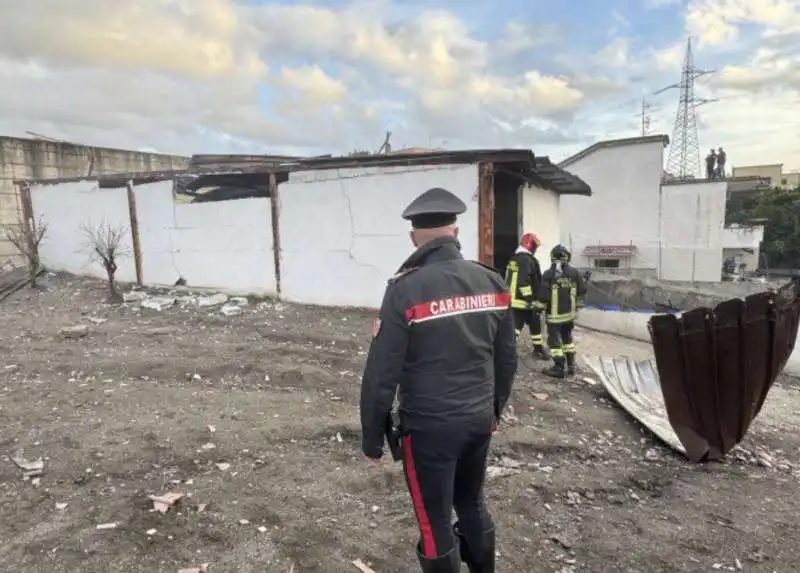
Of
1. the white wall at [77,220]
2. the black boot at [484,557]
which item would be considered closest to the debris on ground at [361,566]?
the black boot at [484,557]

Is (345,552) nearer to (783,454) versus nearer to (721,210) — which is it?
(783,454)

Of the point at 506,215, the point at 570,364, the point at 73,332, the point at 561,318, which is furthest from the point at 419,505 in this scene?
the point at 506,215

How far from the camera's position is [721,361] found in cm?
385

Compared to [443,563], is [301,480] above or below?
below

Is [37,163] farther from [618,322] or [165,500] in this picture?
[618,322]

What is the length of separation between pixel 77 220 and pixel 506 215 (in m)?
8.78

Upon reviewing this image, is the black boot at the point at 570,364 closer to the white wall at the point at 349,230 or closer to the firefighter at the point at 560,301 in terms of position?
the firefighter at the point at 560,301

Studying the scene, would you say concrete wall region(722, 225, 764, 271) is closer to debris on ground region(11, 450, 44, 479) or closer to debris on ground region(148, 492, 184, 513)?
debris on ground region(148, 492, 184, 513)

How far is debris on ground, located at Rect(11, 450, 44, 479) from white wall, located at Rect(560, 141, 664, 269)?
1941 centimetres

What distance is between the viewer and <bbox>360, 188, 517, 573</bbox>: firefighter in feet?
6.82

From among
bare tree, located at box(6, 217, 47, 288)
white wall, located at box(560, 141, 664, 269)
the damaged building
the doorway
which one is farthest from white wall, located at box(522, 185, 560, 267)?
bare tree, located at box(6, 217, 47, 288)

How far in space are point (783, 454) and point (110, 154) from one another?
15.2 metres

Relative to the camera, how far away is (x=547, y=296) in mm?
6191

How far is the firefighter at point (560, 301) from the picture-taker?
6.10 meters
